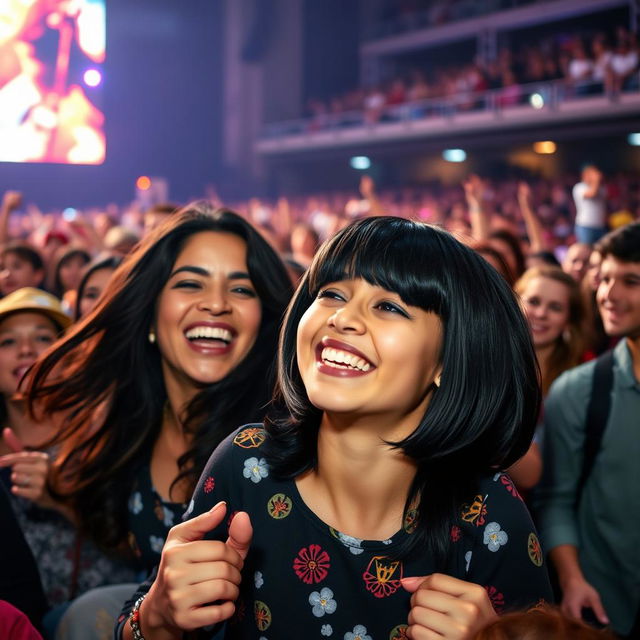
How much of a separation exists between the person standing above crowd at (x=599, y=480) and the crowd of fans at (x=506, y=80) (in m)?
13.2

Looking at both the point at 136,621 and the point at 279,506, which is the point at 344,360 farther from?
the point at 136,621

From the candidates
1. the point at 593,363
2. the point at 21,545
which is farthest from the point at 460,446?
the point at 593,363

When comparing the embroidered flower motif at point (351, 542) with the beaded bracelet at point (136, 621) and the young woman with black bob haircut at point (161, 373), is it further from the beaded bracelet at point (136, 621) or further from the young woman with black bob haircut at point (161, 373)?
the young woman with black bob haircut at point (161, 373)

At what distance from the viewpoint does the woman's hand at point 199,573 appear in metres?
1.49

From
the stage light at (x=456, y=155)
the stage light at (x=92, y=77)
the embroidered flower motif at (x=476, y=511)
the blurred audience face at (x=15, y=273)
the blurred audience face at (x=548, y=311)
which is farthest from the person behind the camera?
the stage light at (x=456, y=155)

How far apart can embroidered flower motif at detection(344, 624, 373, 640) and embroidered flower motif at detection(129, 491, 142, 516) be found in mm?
994

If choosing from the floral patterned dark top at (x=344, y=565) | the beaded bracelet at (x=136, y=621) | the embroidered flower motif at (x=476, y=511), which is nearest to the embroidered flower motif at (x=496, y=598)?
the floral patterned dark top at (x=344, y=565)

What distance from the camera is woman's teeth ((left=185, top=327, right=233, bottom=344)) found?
8.34 feet

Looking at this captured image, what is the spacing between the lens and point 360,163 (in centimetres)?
2267

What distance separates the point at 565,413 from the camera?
290cm

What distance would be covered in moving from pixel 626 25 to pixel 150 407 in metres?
19.1

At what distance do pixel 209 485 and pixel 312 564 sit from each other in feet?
0.84

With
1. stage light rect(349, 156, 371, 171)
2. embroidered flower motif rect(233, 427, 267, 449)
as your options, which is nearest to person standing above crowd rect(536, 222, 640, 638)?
embroidered flower motif rect(233, 427, 267, 449)

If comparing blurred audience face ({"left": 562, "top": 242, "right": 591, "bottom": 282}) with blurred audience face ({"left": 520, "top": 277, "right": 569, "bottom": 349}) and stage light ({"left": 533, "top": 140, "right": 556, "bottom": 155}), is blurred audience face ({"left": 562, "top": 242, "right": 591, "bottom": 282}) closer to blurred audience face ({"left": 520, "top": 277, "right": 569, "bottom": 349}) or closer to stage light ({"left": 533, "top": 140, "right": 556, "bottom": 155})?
blurred audience face ({"left": 520, "top": 277, "right": 569, "bottom": 349})
